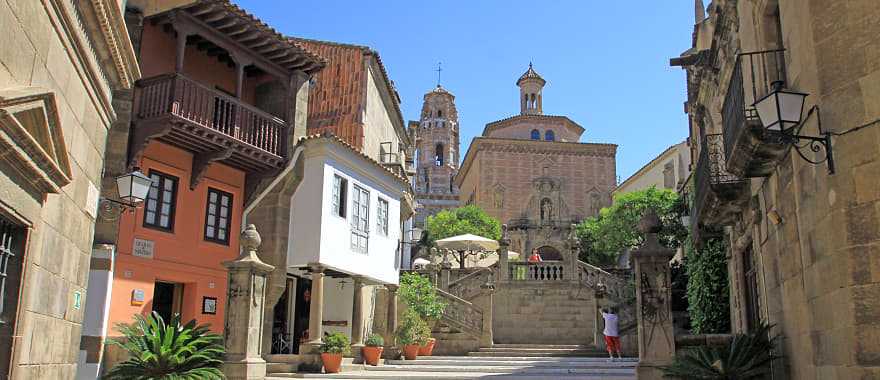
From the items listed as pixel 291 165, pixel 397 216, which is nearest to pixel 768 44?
pixel 291 165

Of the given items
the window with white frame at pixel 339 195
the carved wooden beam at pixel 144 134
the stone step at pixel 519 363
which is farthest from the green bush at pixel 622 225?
the carved wooden beam at pixel 144 134

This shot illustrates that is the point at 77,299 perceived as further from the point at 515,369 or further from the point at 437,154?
the point at 437,154

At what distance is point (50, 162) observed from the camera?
20.0 ft

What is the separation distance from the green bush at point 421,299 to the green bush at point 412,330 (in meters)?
0.66

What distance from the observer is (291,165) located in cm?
1717

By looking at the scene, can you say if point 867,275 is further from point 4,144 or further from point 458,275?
point 458,275

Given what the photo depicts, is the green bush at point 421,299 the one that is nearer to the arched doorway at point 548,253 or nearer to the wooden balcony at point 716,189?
the wooden balcony at point 716,189

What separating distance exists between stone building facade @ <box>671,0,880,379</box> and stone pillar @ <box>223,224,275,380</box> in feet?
24.9

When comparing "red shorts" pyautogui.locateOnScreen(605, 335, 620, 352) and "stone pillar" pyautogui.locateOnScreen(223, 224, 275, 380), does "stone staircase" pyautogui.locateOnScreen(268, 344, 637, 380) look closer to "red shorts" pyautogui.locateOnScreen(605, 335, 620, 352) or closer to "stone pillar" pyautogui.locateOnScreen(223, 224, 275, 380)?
"red shorts" pyautogui.locateOnScreen(605, 335, 620, 352)

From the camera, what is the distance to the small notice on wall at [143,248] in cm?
1431

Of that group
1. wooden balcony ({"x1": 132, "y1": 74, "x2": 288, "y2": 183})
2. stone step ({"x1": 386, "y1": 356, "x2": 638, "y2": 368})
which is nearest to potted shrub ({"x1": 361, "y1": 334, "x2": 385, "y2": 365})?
stone step ({"x1": 386, "y1": 356, "x2": 638, "y2": 368})

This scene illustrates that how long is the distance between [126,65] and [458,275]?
2301 cm

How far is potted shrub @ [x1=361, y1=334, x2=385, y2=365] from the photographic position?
1792 cm

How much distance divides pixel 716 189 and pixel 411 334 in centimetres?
983
